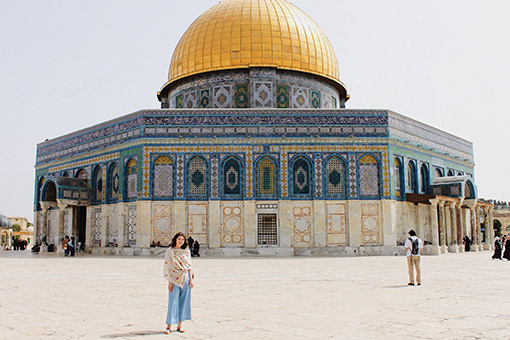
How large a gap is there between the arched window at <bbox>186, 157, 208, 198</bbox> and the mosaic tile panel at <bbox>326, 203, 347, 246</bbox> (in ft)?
17.9

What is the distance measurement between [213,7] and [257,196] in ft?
40.6

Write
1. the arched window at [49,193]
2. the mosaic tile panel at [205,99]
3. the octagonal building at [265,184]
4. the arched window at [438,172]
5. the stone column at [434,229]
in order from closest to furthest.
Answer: the octagonal building at [265,184] → the stone column at [434,229] → the mosaic tile panel at [205,99] → the arched window at [438,172] → the arched window at [49,193]

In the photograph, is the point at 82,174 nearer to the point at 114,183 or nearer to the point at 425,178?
the point at 114,183

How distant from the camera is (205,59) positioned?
2659 cm

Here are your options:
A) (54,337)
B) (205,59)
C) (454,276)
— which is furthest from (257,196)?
(54,337)

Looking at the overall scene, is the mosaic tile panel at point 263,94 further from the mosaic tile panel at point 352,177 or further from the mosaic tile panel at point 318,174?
the mosaic tile panel at point 352,177

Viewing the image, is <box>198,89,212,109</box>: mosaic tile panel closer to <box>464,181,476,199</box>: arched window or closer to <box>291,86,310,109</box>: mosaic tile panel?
<box>291,86,310,109</box>: mosaic tile panel

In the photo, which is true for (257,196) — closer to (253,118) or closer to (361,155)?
(253,118)

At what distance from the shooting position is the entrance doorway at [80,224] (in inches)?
1053

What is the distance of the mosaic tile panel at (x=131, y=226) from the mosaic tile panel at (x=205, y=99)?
658cm

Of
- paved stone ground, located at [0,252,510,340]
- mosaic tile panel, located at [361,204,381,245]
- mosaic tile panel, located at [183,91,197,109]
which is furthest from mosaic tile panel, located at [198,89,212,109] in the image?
paved stone ground, located at [0,252,510,340]

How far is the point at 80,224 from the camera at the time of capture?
1067 inches

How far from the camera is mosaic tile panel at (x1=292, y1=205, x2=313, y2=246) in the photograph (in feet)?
73.2

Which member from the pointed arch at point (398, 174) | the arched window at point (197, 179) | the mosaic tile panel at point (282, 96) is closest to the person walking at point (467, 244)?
the pointed arch at point (398, 174)
